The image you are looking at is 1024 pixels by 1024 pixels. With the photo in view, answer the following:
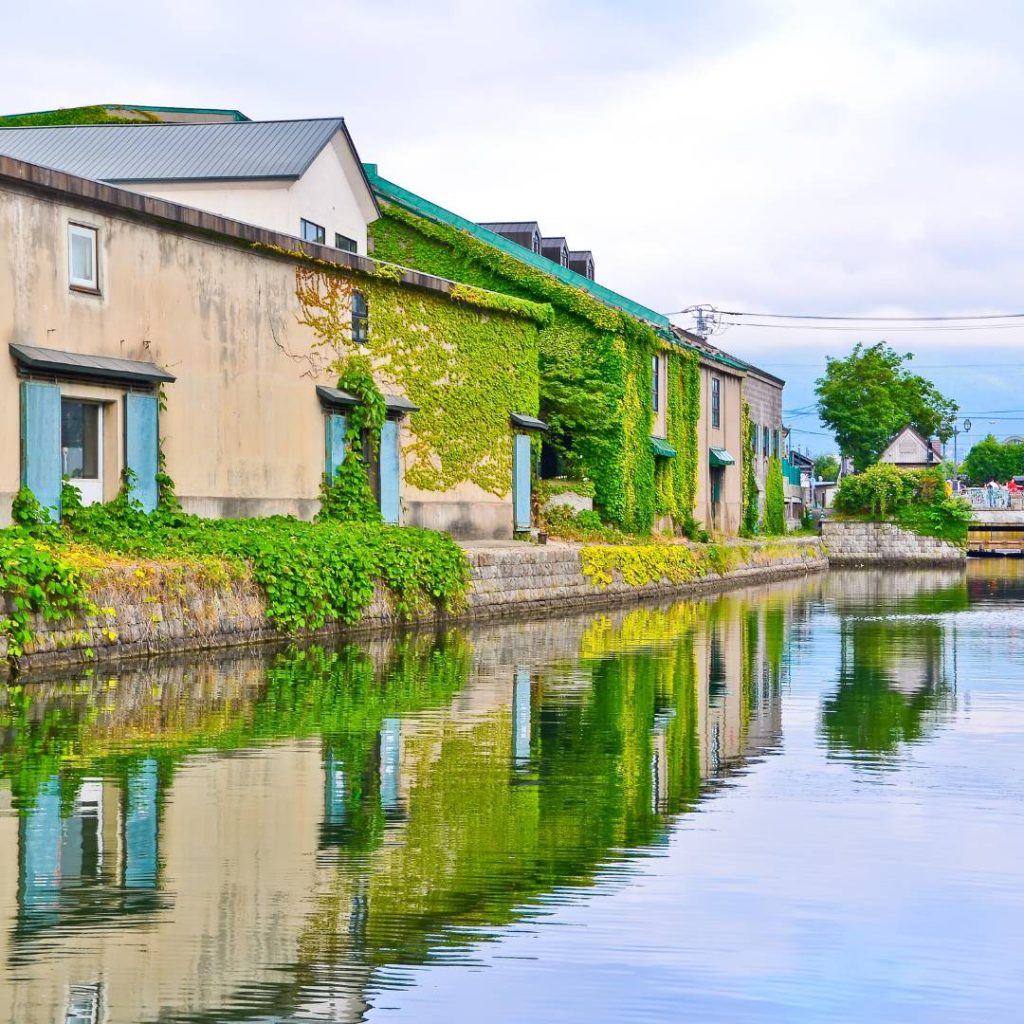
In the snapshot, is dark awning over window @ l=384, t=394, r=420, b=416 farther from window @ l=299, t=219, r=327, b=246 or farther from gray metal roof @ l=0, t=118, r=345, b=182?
gray metal roof @ l=0, t=118, r=345, b=182

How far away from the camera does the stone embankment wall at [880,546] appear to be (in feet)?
222

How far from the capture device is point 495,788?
11242 mm

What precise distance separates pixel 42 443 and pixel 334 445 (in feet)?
29.0

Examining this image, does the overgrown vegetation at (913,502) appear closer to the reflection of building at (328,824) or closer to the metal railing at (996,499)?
the metal railing at (996,499)

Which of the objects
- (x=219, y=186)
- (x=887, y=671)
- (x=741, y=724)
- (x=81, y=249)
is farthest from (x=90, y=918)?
(x=219, y=186)

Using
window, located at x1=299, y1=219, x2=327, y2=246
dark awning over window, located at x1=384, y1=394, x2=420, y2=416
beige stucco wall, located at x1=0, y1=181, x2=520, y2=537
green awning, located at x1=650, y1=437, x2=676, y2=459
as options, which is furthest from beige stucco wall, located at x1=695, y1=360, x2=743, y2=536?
beige stucco wall, located at x1=0, y1=181, x2=520, y2=537

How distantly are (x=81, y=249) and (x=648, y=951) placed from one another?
18.6 meters

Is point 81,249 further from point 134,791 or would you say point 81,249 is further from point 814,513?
point 814,513

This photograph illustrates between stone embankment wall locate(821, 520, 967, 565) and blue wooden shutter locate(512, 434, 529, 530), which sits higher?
blue wooden shutter locate(512, 434, 529, 530)

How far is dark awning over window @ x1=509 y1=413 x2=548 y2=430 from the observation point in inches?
1516

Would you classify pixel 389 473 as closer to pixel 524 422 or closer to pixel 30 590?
pixel 524 422

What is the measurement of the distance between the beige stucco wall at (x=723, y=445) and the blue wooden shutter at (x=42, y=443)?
114 ft

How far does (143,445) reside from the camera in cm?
2386

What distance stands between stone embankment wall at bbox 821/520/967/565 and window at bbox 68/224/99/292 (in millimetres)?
48259
